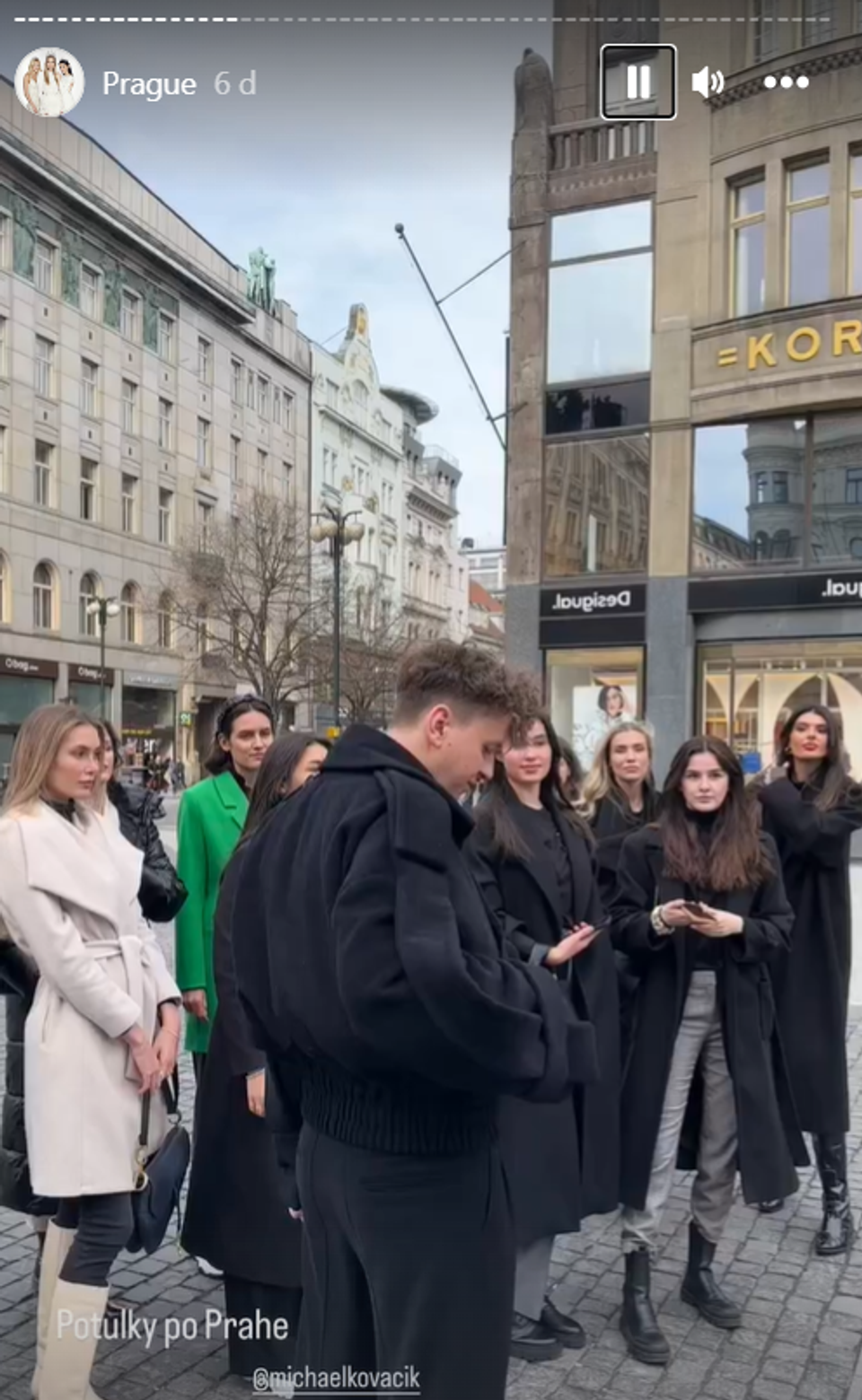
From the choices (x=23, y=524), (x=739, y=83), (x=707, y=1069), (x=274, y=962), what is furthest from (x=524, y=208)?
(x=23, y=524)

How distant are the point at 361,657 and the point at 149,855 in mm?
35243

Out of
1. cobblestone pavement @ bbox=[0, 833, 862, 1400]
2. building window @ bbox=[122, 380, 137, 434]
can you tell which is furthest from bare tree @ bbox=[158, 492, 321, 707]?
cobblestone pavement @ bbox=[0, 833, 862, 1400]

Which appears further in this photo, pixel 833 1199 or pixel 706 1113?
pixel 833 1199

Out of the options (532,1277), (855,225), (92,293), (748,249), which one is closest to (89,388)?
(92,293)

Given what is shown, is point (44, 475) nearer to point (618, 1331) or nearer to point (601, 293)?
point (601, 293)

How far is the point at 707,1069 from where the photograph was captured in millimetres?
3910

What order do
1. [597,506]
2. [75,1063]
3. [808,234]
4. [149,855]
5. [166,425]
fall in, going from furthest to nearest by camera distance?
[166,425] → [597,506] → [808,234] → [149,855] → [75,1063]

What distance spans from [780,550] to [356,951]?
17737 millimetres

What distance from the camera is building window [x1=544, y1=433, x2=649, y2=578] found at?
63.2 feet

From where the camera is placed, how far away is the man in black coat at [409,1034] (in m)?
1.90

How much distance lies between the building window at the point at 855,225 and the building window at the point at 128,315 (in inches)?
1279

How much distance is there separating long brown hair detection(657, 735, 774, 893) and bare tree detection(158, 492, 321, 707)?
2926cm

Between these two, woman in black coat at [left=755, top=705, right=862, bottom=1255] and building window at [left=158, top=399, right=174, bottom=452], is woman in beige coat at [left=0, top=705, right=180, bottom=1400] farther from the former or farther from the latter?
building window at [left=158, top=399, right=174, bottom=452]

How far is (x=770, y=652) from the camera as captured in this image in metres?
18.7
